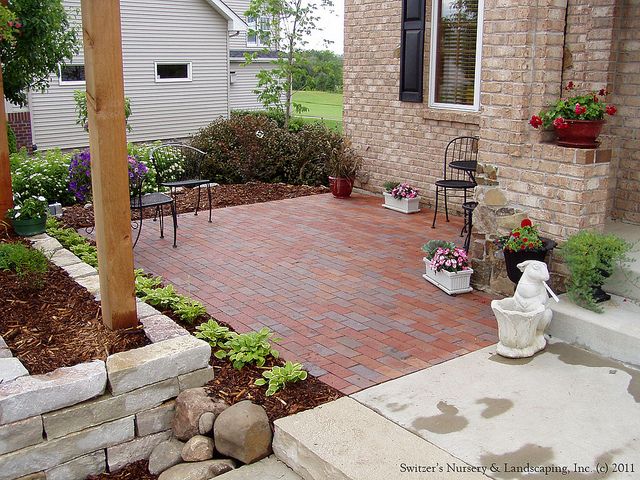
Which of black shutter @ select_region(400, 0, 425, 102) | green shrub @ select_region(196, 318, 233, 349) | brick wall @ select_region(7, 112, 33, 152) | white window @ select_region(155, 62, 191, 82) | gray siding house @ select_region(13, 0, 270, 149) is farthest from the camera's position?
white window @ select_region(155, 62, 191, 82)

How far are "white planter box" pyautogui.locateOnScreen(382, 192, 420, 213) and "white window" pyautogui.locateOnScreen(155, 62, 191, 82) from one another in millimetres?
11033

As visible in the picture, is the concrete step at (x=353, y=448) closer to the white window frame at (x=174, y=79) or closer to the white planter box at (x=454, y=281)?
the white planter box at (x=454, y=281)

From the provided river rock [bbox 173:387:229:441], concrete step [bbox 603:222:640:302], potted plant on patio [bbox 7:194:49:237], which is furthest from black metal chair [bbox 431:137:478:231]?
river rock [bbox 173:387:229:441]

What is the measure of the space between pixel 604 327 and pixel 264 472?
214cm

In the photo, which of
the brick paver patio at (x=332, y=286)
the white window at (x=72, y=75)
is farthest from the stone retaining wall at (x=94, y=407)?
the white window at (x=72, y=75)

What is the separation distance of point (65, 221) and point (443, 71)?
4.52 m

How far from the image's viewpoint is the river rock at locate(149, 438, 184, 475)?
3260 millimetres

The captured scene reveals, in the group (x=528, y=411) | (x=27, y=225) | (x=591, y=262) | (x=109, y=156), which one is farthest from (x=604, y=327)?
(x=27, y=225)

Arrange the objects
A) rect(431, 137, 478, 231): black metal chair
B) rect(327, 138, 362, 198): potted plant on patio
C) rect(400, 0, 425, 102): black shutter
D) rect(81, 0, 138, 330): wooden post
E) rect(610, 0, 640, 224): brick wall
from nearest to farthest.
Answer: rect(81, 0, 138, 330): wooden post → rect(610, 0, 640, 224): brick wall → rect(431, 137, 478, 231): black metal chair → rect(400, 0, 425, 102): black shutter → rect(327, 138, 362, 198): potted plant on patio

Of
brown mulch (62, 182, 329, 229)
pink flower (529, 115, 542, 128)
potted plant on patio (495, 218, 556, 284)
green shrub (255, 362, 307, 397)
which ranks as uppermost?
pink flower (529, 115, 542, 128)

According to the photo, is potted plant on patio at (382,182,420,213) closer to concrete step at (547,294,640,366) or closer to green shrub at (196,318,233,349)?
concrete step at (547,294,640,366)

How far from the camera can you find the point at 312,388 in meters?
3.51

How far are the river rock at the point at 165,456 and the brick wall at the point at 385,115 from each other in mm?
5020

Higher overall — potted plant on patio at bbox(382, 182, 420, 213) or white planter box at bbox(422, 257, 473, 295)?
potted plant on patio at bbox(382, 182, 420, 213)
